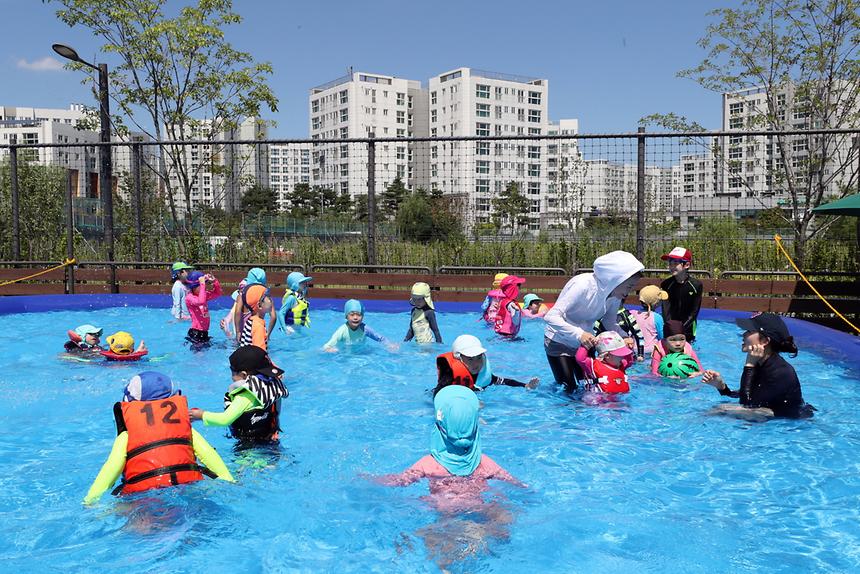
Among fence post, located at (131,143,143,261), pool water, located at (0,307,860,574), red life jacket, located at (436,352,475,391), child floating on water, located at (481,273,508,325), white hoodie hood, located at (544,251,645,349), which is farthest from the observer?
fence post, located at (131,143,143,261)

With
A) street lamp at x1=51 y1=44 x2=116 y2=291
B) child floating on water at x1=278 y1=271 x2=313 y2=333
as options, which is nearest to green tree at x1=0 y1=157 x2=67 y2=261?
street lamp at x1=51 y1=44 x2=116 y2=291

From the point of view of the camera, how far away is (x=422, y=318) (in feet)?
33.8

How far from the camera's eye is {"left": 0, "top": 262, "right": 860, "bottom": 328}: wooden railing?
13.4m

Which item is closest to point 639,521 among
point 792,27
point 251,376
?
point 251,376

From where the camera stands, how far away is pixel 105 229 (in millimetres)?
16547

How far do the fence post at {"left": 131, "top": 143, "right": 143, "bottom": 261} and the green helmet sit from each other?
12716 millimetres

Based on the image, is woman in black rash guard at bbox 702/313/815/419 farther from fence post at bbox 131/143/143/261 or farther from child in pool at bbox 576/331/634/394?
fence post at bbox 131/143/143/261

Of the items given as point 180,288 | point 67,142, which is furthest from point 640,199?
point 67,142

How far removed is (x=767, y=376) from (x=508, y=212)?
11.6 m

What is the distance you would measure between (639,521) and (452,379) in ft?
6.78

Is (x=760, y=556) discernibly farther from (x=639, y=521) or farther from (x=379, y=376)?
(x=379, y=376)

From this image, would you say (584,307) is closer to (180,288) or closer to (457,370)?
(457,370)

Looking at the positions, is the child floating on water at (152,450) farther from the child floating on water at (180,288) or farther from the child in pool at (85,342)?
the child floating on water at (180,288)

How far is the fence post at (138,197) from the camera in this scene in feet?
53.2
